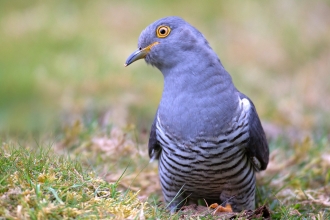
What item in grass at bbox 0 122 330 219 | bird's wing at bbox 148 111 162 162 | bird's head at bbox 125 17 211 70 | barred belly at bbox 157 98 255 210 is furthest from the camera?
bird's wing at bbox 148 111 162 162

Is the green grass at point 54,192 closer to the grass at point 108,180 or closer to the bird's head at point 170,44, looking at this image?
the grass at point 108,180

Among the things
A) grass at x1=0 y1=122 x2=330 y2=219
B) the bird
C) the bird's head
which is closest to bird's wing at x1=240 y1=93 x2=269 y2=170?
the bird

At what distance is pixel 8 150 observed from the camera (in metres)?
4.14

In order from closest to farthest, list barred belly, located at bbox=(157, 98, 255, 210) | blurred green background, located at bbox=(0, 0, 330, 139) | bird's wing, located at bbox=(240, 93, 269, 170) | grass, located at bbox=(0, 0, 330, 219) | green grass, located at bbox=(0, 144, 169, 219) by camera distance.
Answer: green grass, located at bbox=(0, 144, 169, 219) → grass, located at bbox=(0, 0, 330, 219) → barred belly, located at bbox=(157, 98, 255, 210) → bird's wing, located at bbox=(240, 93, 269, 170) → blurred green background, located at bbox=(0, 0, 330, 139)

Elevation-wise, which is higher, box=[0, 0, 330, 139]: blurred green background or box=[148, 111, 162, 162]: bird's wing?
box=[0, 0, 330, 139]: blurred green background

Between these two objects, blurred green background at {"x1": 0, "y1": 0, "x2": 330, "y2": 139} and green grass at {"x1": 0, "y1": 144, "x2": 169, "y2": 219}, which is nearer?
green grass at {"x1": 0, "y1": 144, "x2": 169, "y2": 219}

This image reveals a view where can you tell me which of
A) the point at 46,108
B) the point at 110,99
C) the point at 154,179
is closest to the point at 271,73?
the point at 110,99

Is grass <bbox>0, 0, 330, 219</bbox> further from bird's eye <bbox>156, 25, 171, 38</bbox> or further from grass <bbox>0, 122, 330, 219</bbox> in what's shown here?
bird's eye <bbox>156, 25, 171, 38</bbox>

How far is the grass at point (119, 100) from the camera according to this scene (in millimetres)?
3789

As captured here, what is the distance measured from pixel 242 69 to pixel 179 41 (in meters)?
5.89

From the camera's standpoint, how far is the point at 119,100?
26.2ft

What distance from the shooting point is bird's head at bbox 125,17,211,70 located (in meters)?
4.69

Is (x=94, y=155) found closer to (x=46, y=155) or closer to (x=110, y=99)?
(x=46, y=155)

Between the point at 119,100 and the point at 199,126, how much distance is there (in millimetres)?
3809
